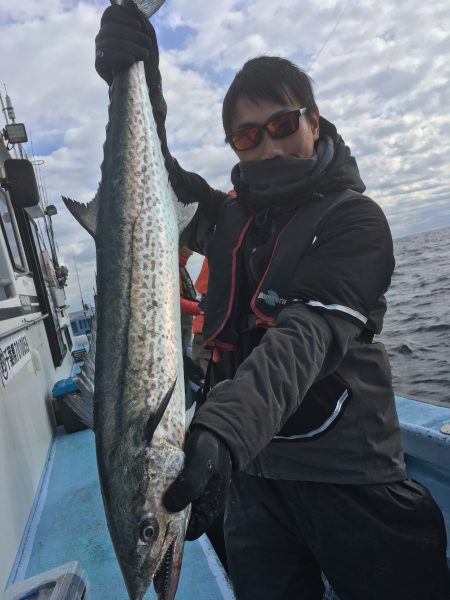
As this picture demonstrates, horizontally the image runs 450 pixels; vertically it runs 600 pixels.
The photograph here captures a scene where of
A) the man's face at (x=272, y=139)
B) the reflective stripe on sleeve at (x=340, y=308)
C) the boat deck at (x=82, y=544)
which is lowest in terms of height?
the boat deck at (x=82, y=544)

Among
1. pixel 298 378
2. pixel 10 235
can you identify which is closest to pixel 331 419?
pixel 298 378

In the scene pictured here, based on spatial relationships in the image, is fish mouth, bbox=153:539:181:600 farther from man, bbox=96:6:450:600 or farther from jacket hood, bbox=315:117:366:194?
jacket hood, bbox=315:117:366:194

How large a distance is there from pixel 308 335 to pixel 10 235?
518 cm

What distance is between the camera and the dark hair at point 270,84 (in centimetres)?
212

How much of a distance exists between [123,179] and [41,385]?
4.06 meters

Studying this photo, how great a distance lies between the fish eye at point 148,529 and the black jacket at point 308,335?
41 centimetres

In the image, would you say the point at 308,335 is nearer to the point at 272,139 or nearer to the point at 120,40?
the point at 272,139

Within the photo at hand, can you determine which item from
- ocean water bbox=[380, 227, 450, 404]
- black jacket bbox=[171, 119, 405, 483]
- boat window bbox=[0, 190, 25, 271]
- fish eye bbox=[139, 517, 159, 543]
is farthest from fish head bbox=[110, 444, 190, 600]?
boat window bbox=[0, 190, 25, 271]

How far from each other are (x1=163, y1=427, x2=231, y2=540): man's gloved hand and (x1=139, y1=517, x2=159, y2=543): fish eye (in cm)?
12

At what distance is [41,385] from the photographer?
556 centimetres

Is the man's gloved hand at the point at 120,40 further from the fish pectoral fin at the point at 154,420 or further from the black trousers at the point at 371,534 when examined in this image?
the black trousers at the point at 371,534

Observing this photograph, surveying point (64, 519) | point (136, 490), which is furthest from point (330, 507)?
point (64, 519)

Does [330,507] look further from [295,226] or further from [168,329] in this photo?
[295,226]

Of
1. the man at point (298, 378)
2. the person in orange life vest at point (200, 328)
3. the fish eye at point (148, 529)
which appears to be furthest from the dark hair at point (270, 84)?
the person in orange life vest at point (200, 328)
